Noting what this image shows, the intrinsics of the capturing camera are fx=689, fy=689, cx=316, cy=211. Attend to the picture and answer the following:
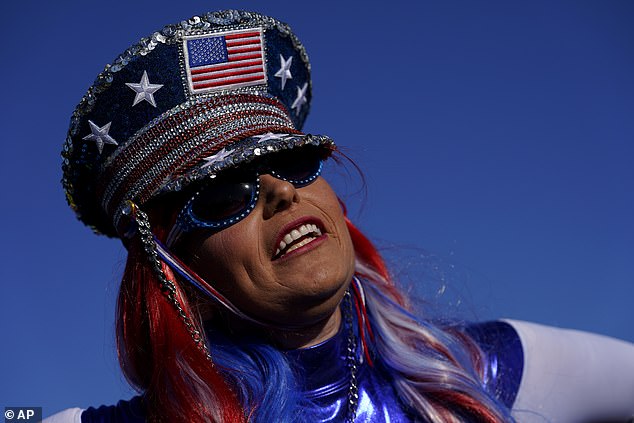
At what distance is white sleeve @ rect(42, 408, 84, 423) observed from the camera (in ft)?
8.83

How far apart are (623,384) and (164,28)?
95.8 inches

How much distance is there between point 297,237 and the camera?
7.84 ft

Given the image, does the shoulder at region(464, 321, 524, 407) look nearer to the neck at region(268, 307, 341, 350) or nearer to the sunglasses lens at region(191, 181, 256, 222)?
the neck at region(268, 307, 341, 350)

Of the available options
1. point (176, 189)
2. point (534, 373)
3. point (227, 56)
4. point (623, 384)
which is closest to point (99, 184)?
point (176, 189)

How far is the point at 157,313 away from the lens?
2.49 m

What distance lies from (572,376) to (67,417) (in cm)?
210

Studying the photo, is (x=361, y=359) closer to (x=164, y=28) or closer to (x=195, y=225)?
(x=195, y=225)

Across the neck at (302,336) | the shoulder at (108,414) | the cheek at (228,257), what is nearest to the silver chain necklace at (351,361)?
the neck at (302,336)

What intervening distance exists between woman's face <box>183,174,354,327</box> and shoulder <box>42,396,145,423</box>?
636 mm

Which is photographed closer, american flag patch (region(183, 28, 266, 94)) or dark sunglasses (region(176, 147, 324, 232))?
dark sunglasses (region(176, 147, 324, 232))

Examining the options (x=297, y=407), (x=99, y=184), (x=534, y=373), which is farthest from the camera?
(x=534, y=373)

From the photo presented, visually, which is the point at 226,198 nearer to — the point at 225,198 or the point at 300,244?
the point at 225,198

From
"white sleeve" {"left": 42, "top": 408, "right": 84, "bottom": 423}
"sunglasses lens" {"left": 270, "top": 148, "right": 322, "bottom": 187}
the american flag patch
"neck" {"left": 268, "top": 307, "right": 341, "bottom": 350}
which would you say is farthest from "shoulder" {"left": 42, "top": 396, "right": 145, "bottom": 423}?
the american flag patch

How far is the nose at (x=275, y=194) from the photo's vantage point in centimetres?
238
